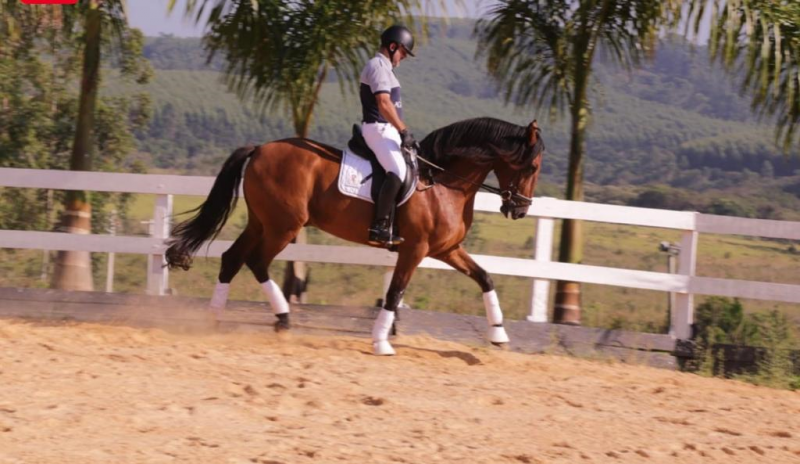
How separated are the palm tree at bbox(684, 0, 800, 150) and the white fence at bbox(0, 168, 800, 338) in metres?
1.30

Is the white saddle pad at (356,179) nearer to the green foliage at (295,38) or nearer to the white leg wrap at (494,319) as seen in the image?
the white leg wrap at (494,319)

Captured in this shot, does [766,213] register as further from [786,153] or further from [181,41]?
[181,41]

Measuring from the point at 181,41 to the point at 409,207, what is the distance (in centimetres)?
11728

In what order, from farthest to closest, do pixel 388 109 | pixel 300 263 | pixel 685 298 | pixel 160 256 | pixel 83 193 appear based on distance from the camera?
1. pixel 83 193
2. pixel 300 263
3. pixel 160 256
4. pixel 685 298
5. pixel 388 109

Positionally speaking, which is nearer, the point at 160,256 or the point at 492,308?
the point at 492,308

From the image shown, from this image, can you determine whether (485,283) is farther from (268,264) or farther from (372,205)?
(268,264)

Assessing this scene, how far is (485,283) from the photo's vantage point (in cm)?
856

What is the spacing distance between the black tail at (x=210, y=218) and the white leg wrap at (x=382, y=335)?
1.63 meters

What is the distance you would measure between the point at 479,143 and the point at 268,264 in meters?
2.07

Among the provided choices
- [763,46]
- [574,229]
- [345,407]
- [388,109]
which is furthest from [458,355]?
[763,46]

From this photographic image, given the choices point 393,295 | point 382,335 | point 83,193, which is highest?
point 83,193

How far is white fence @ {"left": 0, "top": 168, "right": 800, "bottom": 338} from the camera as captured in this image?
9.24 metres

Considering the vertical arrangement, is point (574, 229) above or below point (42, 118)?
below

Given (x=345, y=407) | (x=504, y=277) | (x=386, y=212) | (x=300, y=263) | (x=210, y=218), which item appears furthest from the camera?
(x=504, y=277)
